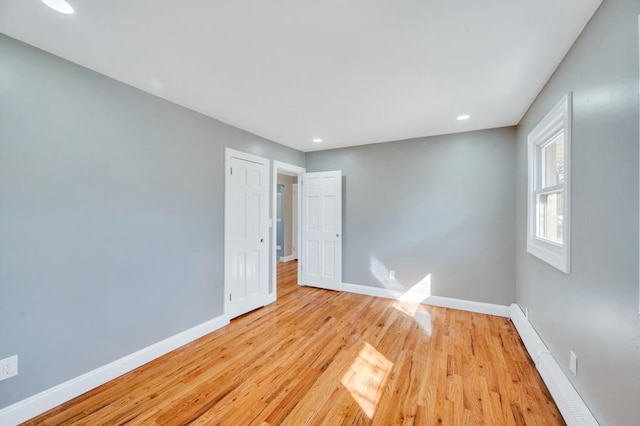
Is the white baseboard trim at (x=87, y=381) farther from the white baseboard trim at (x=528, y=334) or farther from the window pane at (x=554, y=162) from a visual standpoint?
the window pane at (x=554, y=162)

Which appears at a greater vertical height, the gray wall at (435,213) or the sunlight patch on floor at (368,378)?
the gray wall at (435,213)

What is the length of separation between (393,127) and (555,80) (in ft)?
5.36

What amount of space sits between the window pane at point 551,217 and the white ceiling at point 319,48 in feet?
3.21

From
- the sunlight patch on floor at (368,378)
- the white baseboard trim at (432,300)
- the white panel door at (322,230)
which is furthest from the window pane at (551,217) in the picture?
the white panel door at (322,230)

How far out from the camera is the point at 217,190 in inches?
120

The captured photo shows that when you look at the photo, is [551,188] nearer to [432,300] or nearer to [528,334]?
[528,334]

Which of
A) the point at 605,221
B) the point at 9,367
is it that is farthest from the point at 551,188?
the point at 9,367

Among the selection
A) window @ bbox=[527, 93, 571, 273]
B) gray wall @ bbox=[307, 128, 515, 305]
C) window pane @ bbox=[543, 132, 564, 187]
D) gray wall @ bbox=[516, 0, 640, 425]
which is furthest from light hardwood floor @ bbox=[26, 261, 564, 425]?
window pane @ bbox=[543, 132, 564, 187]

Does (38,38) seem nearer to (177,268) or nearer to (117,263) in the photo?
(117,263)

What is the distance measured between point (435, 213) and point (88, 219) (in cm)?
381

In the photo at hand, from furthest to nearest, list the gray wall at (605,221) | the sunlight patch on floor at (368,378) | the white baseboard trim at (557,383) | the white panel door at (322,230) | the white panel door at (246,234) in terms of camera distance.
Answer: the white panel door at (322,230) < the white panel door at (246,234) < the sunlight patch on floor at (368,378) < the white baseboard trim at (557,383) < the gray wall at (605,221)

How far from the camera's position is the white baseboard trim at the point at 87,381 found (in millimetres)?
1635

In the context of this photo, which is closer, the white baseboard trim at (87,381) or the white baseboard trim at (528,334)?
the white baseboard trim at (87,381)

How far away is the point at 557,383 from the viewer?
69.2 inches
